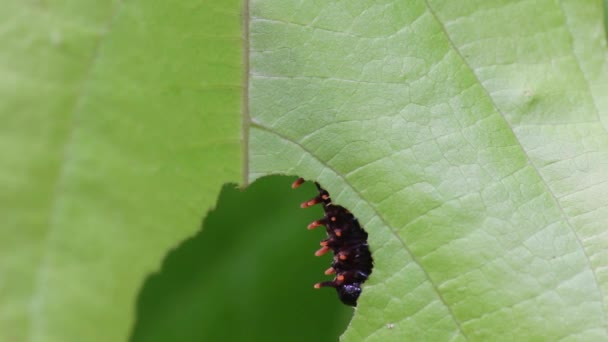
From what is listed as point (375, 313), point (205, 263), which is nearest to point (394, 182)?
point (375, 313)

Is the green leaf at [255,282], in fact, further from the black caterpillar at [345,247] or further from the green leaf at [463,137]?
the green leaf at [463,137]

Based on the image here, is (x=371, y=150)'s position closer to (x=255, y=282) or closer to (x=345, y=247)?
(x=345, y=247)

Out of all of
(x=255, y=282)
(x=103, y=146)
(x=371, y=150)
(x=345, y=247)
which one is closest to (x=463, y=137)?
(x=371, y=150)

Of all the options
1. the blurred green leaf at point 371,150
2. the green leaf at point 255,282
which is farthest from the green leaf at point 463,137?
the green leaf at point 255,282

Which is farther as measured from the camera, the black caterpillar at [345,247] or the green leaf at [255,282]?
the green leaf at [255,282]

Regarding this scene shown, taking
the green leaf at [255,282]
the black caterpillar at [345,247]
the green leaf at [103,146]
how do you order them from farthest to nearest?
the green leaf at [255,282] → the black caterpillar at [345,247] → the green leaf at [103,146]

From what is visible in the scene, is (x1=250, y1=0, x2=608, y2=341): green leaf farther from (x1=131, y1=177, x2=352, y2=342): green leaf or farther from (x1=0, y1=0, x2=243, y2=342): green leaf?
(x1=131, y1=177, x2=352, y2=342): green leaf
